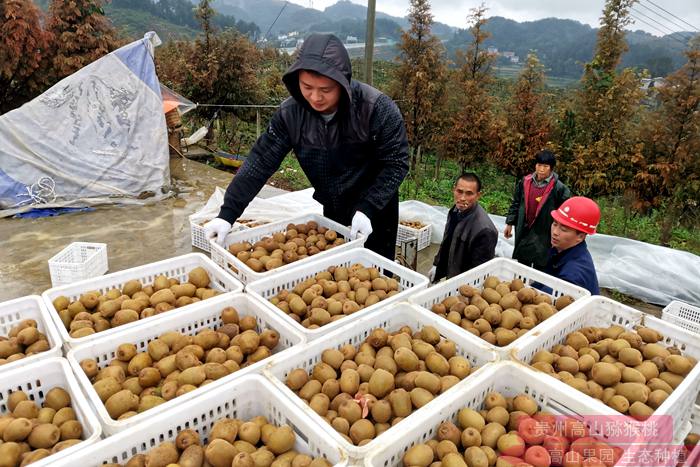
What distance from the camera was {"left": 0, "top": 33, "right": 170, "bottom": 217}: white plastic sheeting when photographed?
6555 mm

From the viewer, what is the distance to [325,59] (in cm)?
235

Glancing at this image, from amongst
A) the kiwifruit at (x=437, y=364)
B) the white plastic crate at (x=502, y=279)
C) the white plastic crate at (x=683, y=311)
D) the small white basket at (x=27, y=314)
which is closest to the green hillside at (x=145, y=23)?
the white plastic crate at (x=683, y=311)

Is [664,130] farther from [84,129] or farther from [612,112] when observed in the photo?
[84,129]

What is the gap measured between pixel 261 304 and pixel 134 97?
248 inches

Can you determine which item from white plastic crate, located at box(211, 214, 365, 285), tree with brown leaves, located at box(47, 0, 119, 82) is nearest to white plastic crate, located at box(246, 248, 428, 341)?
white plastic crate, located at box(211, 214, 365, 285)

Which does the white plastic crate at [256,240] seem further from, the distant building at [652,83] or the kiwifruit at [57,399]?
the distant building at [652,83]

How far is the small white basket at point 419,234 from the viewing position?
18.0ft

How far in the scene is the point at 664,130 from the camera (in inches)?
224

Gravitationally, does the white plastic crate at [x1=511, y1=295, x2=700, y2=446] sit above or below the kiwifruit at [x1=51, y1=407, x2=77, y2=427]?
above

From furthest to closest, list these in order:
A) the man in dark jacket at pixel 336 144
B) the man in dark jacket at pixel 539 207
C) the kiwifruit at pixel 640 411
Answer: the man in dark jacket at pixel 539 207
the man in dark jacket at pixel 336 144
the kiwifruit at pixel 640 411

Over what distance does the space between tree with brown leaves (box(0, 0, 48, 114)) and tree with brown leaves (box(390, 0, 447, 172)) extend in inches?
224

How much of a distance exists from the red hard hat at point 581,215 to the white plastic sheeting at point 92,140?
246 inches

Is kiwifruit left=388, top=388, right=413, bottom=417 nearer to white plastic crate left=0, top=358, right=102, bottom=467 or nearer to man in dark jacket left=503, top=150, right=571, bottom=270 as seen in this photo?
white plastic crate left=0, top=358, right=102, bottom=467

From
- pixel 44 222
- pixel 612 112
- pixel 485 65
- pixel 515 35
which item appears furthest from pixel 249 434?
pixel 515 35
